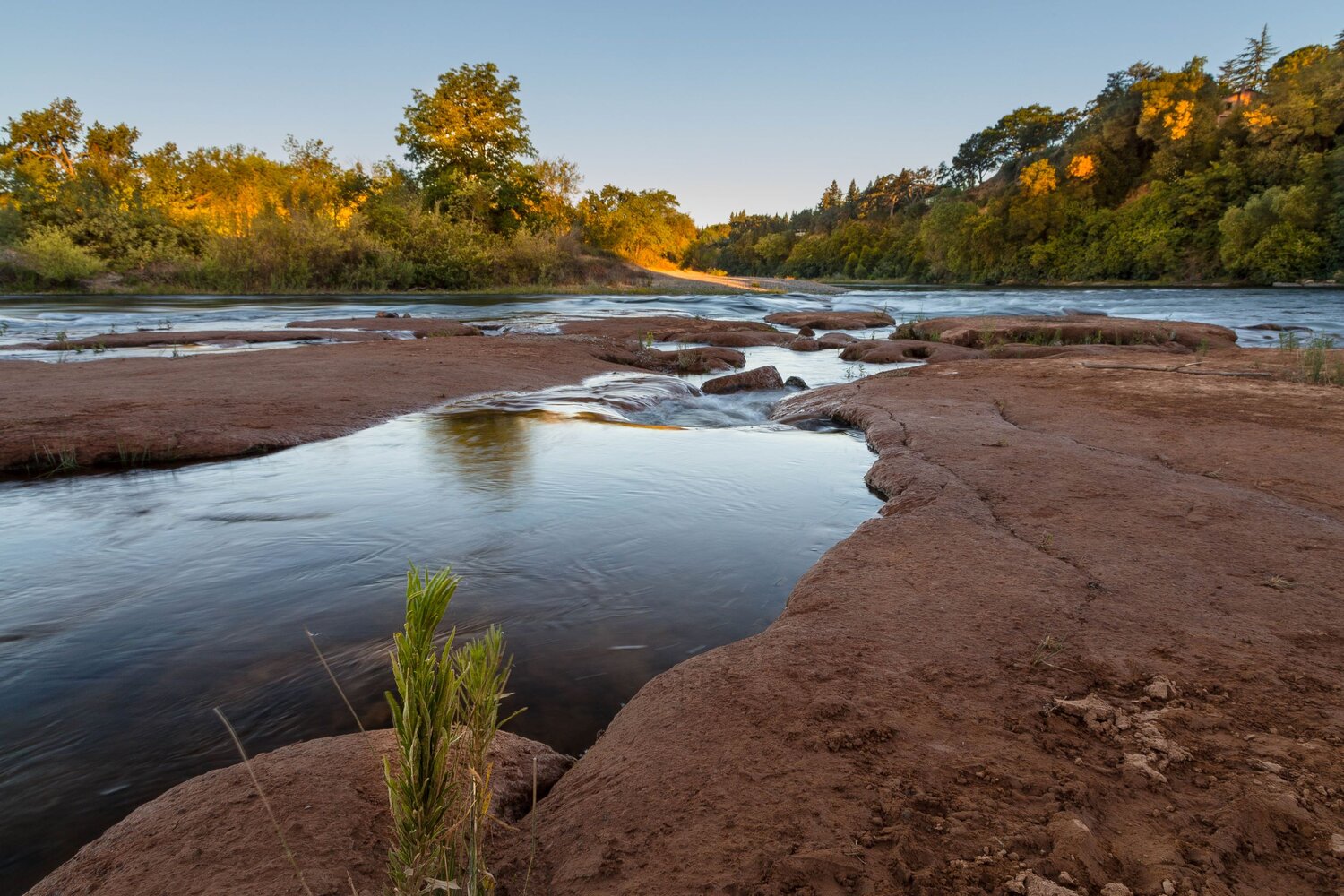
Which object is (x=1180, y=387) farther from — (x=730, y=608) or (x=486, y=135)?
(x=486, y=135)

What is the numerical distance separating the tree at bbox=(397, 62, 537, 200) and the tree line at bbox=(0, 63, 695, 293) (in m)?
0.08

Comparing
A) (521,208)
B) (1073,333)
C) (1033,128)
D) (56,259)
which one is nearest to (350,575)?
(1073,333)

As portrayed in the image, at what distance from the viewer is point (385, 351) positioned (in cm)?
1030

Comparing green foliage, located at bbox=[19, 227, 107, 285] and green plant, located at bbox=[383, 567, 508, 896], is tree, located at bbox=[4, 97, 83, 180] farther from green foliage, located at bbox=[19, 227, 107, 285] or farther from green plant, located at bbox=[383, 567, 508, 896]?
green plant, located at bbox=[383, 567, 508, 896]

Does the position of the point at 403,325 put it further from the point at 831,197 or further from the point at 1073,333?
the point at 831,197

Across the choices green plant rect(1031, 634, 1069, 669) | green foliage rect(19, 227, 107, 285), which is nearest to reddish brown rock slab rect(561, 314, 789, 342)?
green plant rect(1031, 634, 1069, 669)

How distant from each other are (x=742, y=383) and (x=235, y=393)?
216 inches

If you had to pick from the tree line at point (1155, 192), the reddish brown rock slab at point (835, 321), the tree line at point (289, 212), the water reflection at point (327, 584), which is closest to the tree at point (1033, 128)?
the tree line at point (1155, 192)

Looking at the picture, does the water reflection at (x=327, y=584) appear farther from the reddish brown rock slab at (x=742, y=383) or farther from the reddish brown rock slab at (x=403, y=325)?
the reddish brown rock slab at (x=403, y=325)

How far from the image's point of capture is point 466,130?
146ft

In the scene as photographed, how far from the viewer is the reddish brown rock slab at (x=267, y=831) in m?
1.25

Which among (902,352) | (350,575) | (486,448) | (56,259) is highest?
(56,259)

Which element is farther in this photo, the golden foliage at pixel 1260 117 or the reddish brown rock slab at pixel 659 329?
the golden foliage at pixel 1260 117

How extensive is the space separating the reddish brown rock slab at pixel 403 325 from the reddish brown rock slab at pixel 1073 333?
935cm
